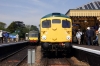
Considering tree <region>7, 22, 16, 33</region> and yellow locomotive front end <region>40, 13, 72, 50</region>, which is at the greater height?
tree <region>7, 22, 16, 33</region>

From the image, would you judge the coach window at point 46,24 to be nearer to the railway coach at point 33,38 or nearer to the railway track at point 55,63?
the railway track at point 55,63

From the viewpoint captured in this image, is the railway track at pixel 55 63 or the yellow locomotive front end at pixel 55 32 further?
the yellow locomotive front end at pixel 55 32

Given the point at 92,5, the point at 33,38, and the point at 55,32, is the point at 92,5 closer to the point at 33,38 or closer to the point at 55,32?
the point at 33,38

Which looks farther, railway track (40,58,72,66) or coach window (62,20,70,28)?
coach window (62,20,70,28)

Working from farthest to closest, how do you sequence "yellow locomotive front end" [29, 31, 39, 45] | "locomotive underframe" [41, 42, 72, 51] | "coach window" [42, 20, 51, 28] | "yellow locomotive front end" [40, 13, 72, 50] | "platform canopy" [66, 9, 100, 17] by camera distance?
"yellow locomotive front end" [29, 31, 39, 45] < "platform canopy" [66, 9, 100, 17] < "coach window" [42, 20, 51, 28] < "yellow locomotive front end" [40, 13, 72, 50] < "locomotive underframe" [41, 42, 72, 51]

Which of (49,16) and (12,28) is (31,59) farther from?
(12,28)

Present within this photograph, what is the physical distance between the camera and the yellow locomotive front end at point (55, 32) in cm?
1766

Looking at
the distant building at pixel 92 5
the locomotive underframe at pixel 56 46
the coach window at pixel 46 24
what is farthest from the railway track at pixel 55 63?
the distant building at pixel 92 5

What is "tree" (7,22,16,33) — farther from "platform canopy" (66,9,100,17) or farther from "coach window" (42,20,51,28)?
"coach window" (42,20,51,28)

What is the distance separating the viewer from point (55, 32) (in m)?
17.8

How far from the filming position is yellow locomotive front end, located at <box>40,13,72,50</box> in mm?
17656

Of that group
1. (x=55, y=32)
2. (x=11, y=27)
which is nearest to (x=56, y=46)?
(x=55, y=32)

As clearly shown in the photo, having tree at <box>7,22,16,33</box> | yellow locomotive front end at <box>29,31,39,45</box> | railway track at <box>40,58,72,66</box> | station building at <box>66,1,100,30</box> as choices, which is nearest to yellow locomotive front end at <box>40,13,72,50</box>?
railway track at <box>40,58,72,66</box>

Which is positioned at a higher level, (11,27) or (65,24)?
(11,27)
